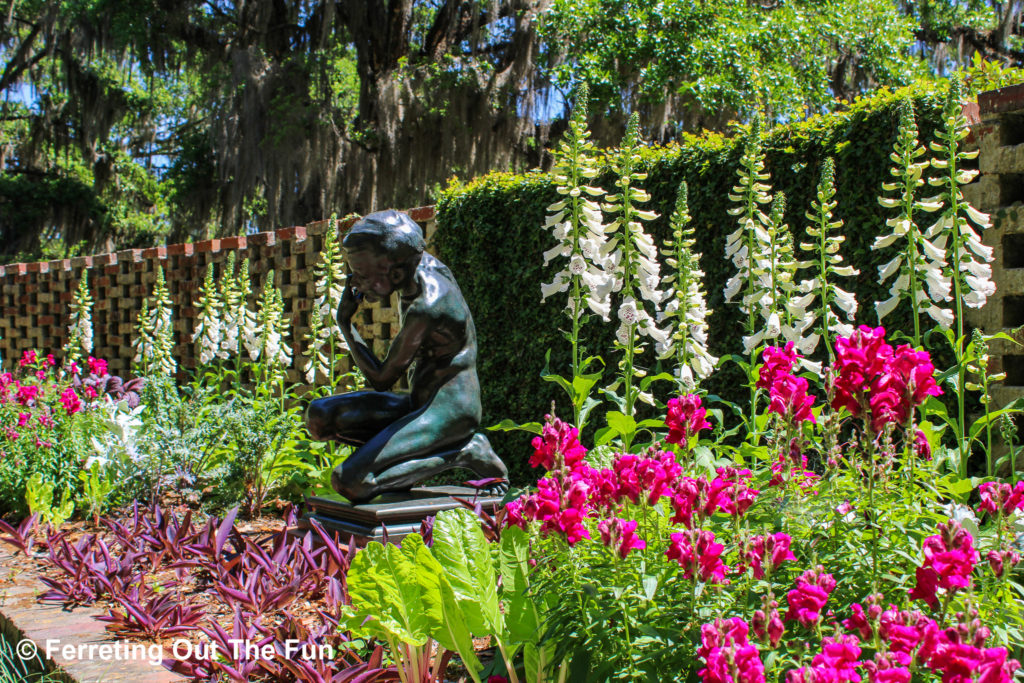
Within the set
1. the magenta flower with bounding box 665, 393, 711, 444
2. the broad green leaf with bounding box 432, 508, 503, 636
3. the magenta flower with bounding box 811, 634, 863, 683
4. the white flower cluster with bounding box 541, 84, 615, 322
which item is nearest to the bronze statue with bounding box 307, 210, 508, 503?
the white flower cluster with bounding box 541, 84, 615, 322

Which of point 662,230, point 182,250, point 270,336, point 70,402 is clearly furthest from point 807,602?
point 182,250

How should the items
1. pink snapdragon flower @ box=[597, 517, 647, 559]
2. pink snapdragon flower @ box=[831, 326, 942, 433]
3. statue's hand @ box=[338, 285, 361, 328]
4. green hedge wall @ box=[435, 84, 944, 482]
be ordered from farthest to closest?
green hedge wall @ box=[435, 84, 944, 482] < statue's hand @ box=[338, 285, 361, 328] < pink snapdragon flower @ box=[597, 517, 647, 559] < pink snapdragon flower @ box=[831, 326, 942, 433]

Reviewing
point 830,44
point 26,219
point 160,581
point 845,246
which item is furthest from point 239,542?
point 26,219

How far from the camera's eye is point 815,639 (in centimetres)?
153

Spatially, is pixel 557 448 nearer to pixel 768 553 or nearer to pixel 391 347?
pixel 768 553

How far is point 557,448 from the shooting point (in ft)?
6.64

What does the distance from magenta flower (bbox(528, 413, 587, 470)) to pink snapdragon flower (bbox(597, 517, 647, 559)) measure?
32 centimetres

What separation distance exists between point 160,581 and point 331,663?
54.7 inches

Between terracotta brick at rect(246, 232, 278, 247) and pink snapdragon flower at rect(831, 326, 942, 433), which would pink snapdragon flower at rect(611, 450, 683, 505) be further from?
terracotta brick at rect(246, 232, 278, 247)

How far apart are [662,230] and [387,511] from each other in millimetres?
2792

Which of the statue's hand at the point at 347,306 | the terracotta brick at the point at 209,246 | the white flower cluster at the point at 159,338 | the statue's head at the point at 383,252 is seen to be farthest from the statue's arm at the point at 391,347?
the terracotta brick at the point at 209,246

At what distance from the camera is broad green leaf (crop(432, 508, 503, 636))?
1.96m

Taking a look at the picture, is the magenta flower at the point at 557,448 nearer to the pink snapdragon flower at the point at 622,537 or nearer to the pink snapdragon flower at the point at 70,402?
the pink snapdragon flower at the point at 622,537

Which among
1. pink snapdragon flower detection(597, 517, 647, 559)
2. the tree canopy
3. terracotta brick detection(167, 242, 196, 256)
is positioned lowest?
pink snapdragon flower detection(597, 517, 647, 559)
